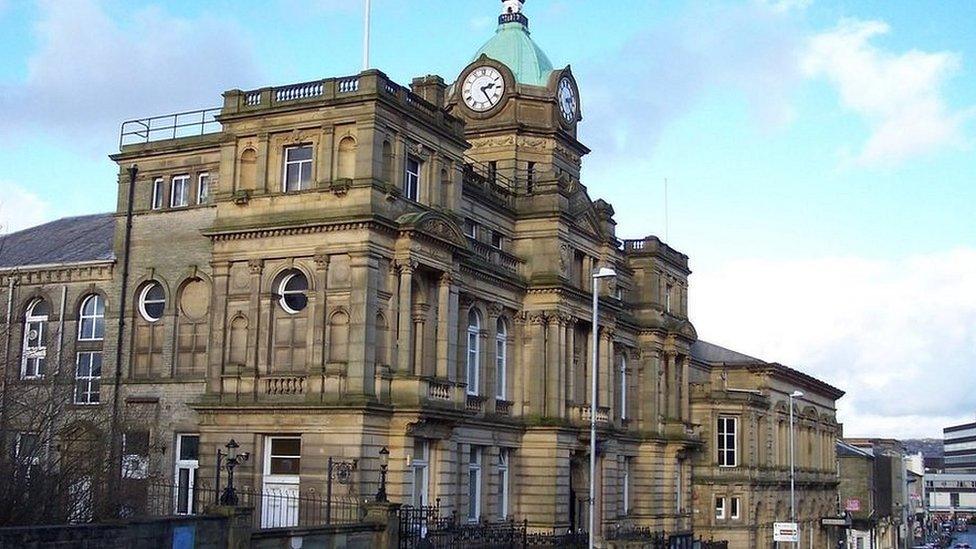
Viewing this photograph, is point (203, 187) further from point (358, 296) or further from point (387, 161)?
point (358, 296)

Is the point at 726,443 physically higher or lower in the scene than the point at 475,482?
higher

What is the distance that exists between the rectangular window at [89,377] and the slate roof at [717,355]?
4376 cm

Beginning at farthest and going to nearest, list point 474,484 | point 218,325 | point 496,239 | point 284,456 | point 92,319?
point 496,239 → point 474,484 → point 92,319 → point 218,325 → point 284,456

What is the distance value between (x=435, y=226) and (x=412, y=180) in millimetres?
2332

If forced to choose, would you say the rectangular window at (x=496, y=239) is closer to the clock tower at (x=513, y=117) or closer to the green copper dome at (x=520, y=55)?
the clock tower at (x=513, y=117)

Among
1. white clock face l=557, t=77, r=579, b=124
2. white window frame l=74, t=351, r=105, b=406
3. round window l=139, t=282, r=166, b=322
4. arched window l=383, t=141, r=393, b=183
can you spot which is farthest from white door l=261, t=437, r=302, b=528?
white clock face l=557, t=77, r=579, b=124

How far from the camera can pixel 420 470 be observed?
151 feet

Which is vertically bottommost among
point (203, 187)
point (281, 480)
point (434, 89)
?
point (281, 480)

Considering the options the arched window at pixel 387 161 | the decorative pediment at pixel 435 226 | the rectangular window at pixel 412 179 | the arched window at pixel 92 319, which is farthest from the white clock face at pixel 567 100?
the arched window at pixel 92 319

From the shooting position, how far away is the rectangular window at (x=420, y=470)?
45406mm

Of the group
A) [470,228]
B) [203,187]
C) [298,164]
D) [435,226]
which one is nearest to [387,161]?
[435,226]

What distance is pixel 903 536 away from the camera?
455 feet

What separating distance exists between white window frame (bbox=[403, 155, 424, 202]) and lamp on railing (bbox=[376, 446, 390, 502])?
9289 millimetres

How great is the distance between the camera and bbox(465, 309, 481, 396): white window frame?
170 feet
